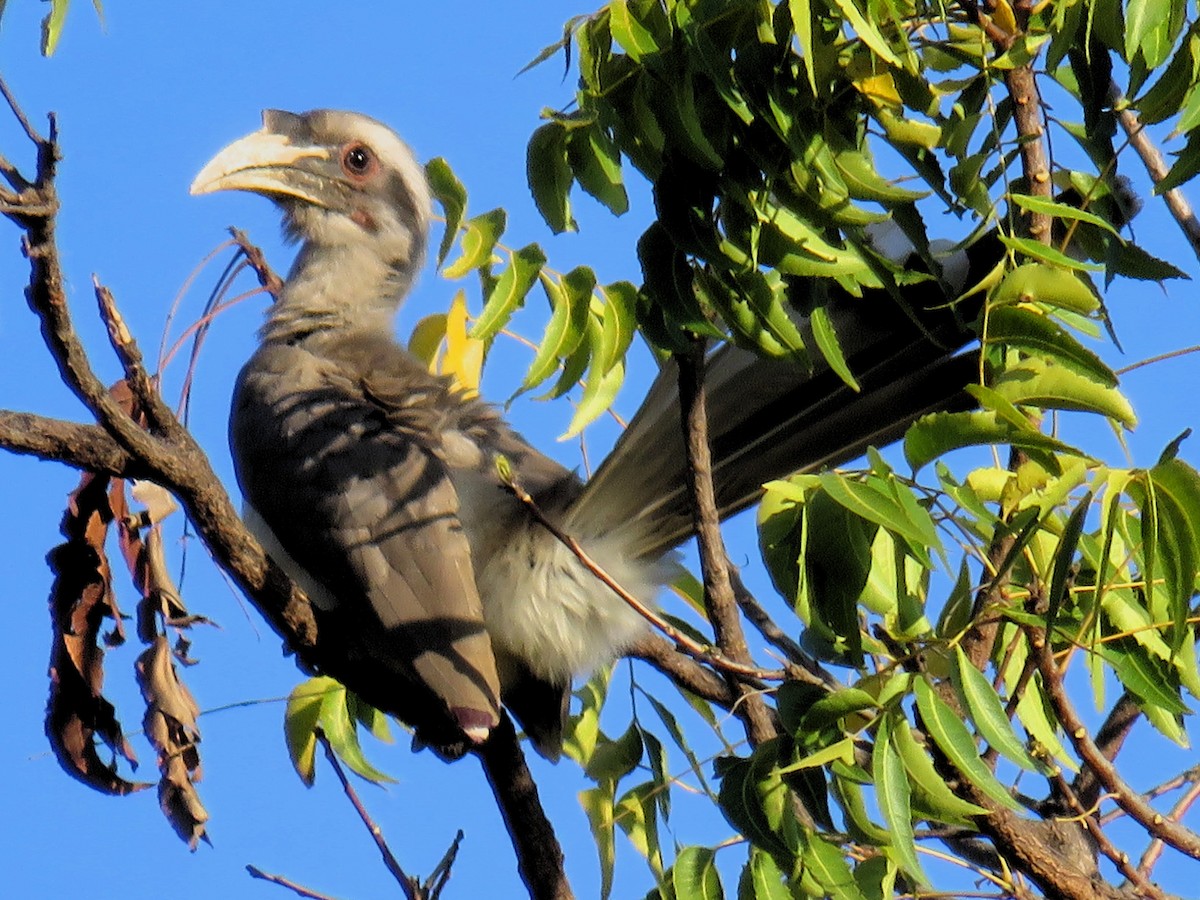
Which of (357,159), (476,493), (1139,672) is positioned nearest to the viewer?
(1139,672)

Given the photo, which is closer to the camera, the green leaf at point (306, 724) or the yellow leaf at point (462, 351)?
the green leaf at point (306, 724)

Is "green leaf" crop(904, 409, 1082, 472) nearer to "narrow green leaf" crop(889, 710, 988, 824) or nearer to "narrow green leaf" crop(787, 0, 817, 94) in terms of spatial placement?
"narrow green leaf" crop(889, 710, 988, 824)

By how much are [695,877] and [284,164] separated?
292cm

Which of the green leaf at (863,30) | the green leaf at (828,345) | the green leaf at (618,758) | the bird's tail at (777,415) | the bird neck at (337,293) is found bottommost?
the green leaf at (618,758)

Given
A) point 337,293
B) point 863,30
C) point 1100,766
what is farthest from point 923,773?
point 337,293

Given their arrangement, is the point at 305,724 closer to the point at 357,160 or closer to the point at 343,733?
the point at 343,733

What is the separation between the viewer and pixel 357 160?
15.3 feet

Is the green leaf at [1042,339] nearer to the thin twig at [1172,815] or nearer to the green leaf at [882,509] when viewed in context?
the green leaf at [882,509]

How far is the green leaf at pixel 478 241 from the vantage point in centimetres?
254

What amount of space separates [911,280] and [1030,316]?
30 centimetres

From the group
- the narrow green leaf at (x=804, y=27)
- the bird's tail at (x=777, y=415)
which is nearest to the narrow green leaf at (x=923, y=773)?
the bird's tail at (x=777, y=415)

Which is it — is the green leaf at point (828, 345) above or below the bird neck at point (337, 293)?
below

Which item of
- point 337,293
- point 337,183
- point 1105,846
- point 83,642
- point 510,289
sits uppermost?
point 337,183

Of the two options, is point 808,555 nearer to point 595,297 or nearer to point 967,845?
point 595,297
